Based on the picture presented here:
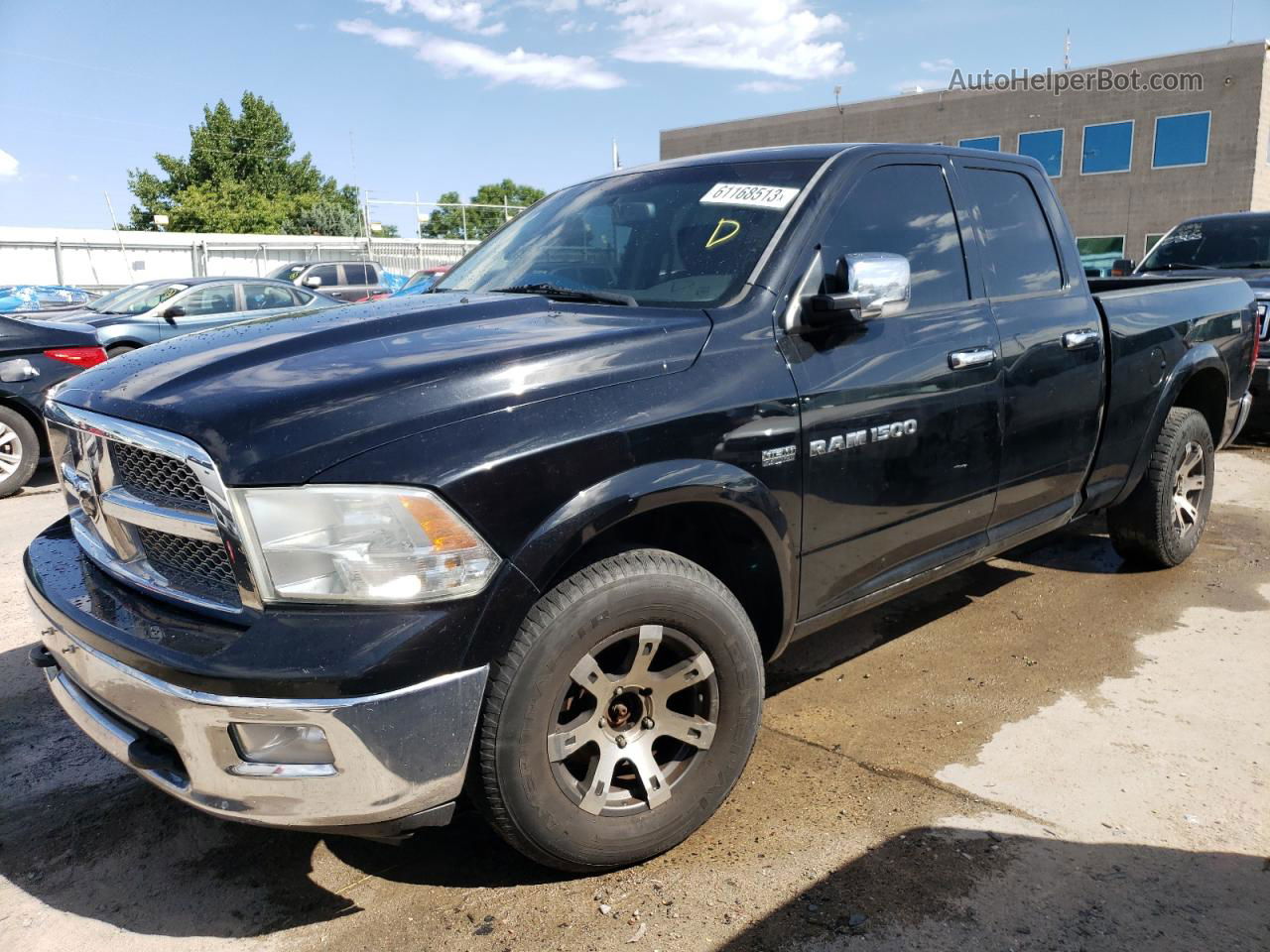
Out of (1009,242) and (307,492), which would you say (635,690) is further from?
(1009,242)

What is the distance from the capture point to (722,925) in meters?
2.26

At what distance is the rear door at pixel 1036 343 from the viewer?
3502mm

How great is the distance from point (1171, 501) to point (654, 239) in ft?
10.5

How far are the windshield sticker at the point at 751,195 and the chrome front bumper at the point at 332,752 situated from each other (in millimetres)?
1763

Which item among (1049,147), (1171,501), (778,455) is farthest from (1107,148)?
(778,455)

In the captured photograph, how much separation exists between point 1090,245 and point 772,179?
31.8m

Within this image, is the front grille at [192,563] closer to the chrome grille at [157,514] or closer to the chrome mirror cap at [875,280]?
the chrome grille at [157,514]

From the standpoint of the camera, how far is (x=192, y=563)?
2.14 metres

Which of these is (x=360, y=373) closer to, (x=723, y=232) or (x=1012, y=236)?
(x=723, y=232)

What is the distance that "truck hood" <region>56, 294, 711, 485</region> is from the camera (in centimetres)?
200

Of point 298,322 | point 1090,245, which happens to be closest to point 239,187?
point 1090,245

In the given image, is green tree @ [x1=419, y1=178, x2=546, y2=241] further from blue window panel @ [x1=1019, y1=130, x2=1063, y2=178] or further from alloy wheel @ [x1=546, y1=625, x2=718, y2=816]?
alloy wheel @ [x1=546, y1=625, x2=718, y2=816]

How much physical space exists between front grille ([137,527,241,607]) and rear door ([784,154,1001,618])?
61.1 inches

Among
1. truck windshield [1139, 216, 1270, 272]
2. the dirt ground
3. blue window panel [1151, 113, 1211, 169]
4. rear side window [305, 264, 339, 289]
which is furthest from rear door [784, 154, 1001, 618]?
blue window panel [1151, 113, 1211, 169]
